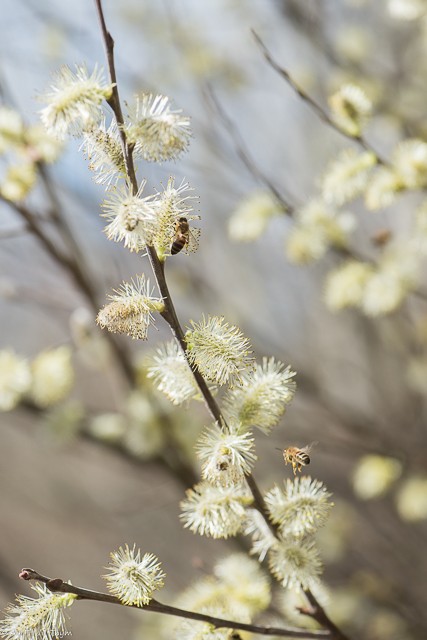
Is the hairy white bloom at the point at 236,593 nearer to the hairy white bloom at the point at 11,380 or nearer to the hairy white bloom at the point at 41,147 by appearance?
the hairy white bloom at the point at 11,380

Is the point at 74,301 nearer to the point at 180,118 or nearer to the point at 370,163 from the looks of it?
the point at 370,163

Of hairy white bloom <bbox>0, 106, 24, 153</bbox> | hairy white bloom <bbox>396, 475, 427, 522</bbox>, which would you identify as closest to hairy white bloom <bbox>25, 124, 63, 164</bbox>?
hairy white bloom <bbox>0, 106, 24, 153</bbox>

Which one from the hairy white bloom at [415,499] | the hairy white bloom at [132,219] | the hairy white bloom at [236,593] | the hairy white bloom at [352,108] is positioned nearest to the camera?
the hairy white bloom at [132,219]

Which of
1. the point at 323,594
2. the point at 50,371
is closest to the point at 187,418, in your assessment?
the point at 50,371

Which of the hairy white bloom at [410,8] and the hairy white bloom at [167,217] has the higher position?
the hairy white bloom at [410,8]

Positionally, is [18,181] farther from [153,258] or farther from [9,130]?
[153,258]

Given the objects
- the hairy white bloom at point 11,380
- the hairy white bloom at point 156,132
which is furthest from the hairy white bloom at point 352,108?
the hairy white bloom at point 11,380

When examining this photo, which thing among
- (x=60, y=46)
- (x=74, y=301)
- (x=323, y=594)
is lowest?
(x=323, y=594)
